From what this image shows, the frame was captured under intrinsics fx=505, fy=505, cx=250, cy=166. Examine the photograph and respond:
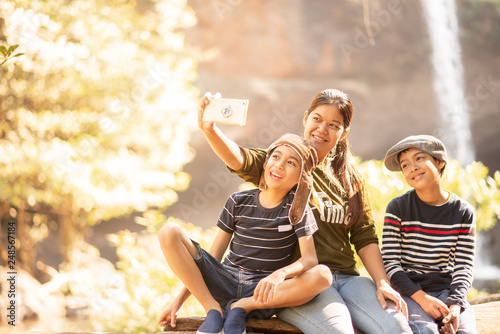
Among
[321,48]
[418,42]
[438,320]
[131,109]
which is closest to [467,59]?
[418,42]

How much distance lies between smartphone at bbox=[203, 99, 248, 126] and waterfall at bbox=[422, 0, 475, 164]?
602cm

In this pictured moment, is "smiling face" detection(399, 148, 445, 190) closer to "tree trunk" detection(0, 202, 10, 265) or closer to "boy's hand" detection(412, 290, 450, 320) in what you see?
"boy's hand" detection(412, 290, 450, 320)

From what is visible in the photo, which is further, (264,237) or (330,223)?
(330,223)

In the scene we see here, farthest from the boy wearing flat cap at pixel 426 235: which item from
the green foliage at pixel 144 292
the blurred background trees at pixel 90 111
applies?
the blurred background trees at pixel 90 111

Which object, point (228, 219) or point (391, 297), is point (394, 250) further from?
point (228, 219)

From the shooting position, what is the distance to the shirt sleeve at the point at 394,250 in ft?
6.03

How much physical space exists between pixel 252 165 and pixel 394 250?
0.63m

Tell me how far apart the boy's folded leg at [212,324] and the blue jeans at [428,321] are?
25.9 inches

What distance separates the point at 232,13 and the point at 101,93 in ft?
10.6

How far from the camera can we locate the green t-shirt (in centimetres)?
186

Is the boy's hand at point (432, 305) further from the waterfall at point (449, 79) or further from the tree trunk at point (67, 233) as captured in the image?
the waterfall at point (449, 79)

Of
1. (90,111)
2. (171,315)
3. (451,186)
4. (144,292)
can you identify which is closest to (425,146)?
(171,315)

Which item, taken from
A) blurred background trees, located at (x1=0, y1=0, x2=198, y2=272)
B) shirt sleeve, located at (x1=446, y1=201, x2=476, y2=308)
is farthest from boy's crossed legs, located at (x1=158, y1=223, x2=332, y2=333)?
blurred background trees, located at (x1=0, y1=0, x2=198, y2=272)

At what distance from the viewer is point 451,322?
172 centimetres
